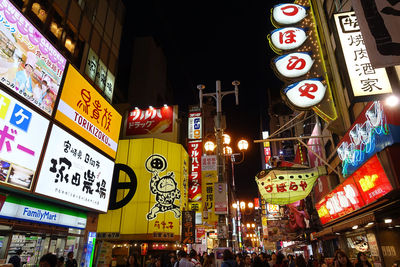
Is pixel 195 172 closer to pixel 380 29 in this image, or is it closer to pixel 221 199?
pixel 221 199

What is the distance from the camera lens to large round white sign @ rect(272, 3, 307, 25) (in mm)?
12812

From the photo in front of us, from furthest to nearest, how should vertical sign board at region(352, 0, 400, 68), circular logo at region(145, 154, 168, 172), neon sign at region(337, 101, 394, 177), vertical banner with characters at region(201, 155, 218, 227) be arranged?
vertical banner with characters at region(201, 155, 218, 227) → circular logo at region(145, 154, 168, 172) → neon sign at region(337, 101, 394, 177) → vertical sign board at region(352, 0, 400, 68)

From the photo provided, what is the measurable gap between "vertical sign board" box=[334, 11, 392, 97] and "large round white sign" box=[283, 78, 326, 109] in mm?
3208

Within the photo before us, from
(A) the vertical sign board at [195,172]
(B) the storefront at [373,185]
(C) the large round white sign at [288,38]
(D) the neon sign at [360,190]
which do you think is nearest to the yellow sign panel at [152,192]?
(A) the vertical sign board at [195,172]

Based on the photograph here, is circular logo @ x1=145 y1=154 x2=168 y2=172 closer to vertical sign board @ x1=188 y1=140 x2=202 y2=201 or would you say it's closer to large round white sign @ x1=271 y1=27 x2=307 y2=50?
vertical sign board @ x1=188 y1=140 x2=202 y2=201

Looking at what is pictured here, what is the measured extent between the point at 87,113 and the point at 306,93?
10048 mm

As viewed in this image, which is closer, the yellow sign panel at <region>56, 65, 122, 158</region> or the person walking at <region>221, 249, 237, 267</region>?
the person walking at <region>221, 249, 237, 267</region>

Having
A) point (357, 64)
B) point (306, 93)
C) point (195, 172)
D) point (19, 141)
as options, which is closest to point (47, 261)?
point (19, 141)

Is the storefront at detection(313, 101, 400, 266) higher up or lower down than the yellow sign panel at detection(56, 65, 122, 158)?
lower down

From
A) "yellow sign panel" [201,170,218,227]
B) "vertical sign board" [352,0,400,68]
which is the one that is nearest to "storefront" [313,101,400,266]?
"vertical sign board" [352,0,400,68]

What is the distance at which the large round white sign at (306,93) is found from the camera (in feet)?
34.7

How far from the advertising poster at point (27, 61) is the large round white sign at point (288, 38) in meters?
9.81

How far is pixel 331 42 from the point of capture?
42.3 ft

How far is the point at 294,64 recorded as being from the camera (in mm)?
11453
